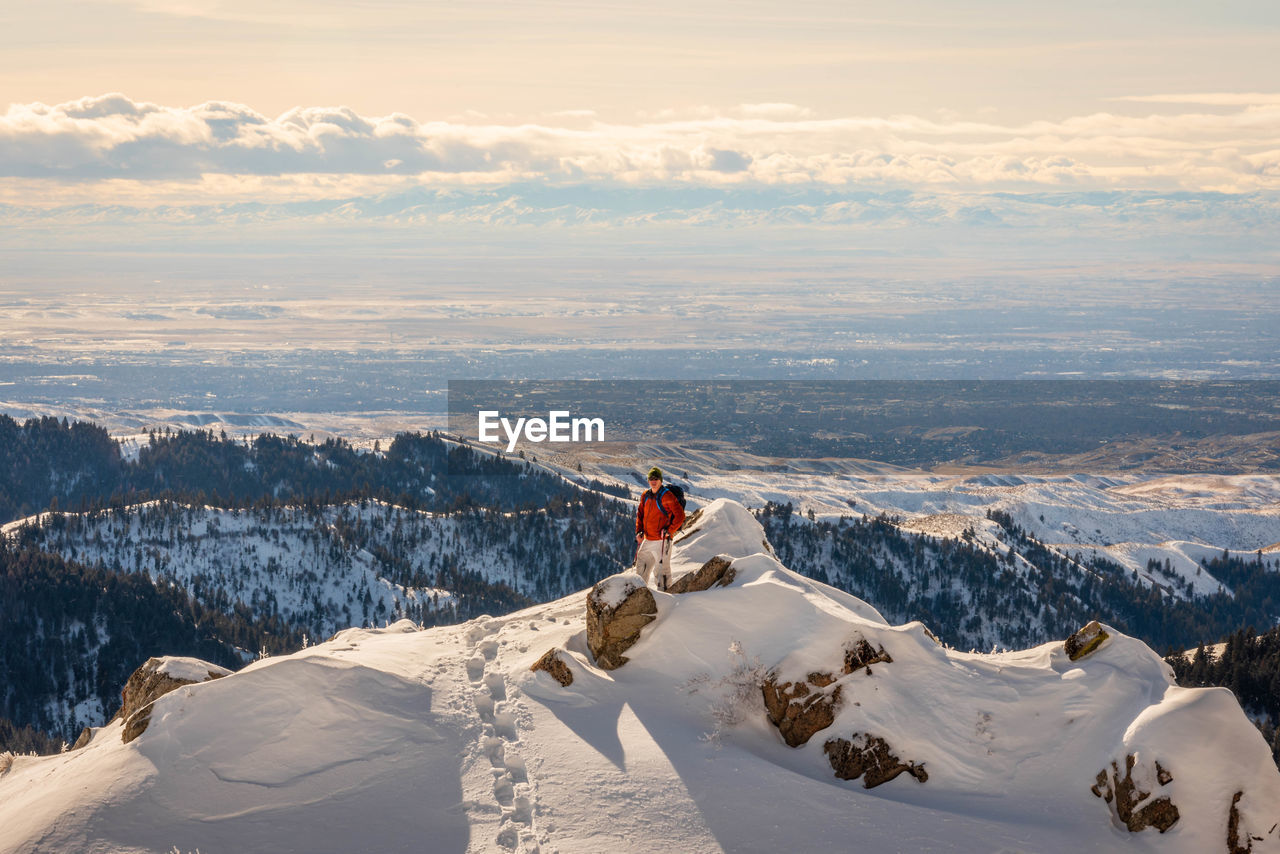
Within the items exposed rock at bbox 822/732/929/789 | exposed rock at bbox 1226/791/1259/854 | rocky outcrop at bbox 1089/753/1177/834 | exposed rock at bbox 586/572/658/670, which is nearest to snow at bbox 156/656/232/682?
exposed rock at bbox 586/572/658/670

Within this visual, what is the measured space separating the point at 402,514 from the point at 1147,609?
13661cm

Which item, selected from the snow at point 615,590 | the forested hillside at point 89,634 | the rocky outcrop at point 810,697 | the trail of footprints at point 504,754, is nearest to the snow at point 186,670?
the trail of footprints at point 504,754

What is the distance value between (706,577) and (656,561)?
1.70 metres

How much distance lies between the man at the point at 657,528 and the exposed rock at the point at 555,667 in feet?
14.7

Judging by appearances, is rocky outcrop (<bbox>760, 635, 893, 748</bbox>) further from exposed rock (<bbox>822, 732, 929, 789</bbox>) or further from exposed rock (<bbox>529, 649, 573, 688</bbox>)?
exposed rock (<bbox>529, 649, 573, 688</bbox>)

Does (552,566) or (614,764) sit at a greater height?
(614,764)

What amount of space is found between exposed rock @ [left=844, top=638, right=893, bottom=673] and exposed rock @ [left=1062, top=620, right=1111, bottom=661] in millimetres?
5396

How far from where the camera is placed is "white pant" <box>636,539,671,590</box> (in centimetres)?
3319

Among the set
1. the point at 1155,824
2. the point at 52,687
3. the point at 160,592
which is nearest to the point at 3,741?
the point at 52,687

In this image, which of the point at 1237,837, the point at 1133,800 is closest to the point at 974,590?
the point at 1133,800

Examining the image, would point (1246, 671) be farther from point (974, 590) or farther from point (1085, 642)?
point (1085, 642)

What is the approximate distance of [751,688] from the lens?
2639 cm

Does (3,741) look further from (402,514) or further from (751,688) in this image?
(751,688)

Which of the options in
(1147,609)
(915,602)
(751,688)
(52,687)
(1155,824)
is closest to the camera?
(1155,824)
